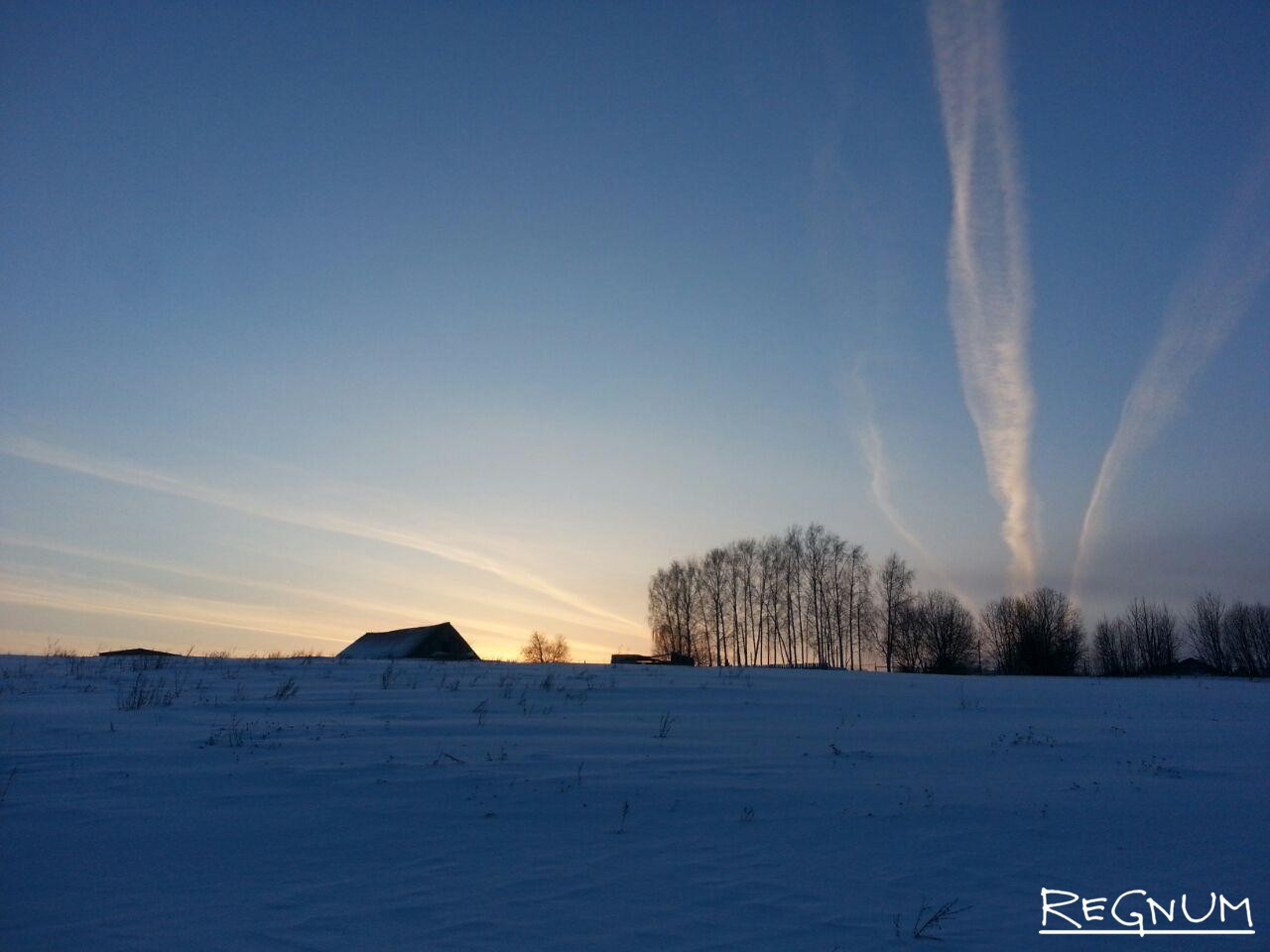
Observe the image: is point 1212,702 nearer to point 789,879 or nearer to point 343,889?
point 789,879

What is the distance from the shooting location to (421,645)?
5253 centimetres

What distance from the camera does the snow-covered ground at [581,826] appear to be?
16.4 feet

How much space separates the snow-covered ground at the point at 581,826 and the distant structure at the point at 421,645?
40705mm

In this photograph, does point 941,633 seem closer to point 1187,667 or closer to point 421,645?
point 1187,667

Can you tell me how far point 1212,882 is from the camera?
5.79 metres

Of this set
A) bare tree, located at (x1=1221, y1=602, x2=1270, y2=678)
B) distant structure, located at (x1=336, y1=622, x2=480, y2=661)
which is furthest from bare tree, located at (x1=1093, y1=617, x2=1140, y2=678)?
distant structure, located at (x1=336, y1=622, x2=480, y2=661)

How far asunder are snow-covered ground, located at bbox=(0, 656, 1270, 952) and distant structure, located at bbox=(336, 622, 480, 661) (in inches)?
1603

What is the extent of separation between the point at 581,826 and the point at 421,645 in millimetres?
48367

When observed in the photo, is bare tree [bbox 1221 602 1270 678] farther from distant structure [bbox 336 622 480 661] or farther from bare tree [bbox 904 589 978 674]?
distant structure [bbox 336 622 480 661]

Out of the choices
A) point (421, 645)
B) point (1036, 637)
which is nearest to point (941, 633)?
point (1036, 637)

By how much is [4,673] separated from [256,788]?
1227 centimetres

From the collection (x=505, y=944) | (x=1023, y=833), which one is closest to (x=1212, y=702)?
(x=1023, y=833)

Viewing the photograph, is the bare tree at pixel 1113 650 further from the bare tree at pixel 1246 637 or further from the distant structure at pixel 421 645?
the distant structure at pixel 421 645

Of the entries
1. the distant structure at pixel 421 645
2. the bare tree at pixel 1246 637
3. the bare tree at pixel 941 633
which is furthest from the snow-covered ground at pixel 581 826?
the bare tree at pixel 1246 637
